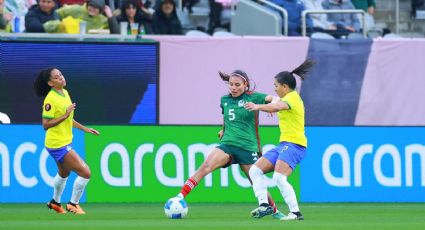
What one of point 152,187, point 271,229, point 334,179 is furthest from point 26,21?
point 271,229

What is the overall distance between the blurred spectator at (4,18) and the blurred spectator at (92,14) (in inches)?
34.4

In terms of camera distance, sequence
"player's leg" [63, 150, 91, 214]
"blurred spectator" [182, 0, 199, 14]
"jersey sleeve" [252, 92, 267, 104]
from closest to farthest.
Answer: "jersey sleeve" [252, 92, 267, 104] < "player's leg" [63, 150, 91, 214] < "blurred spectator" [182, 0, 199, 14]

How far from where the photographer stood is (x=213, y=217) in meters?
16.5

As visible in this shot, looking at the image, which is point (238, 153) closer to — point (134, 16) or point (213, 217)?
point (213, 217)

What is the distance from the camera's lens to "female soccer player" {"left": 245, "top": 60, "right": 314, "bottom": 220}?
15.5 m

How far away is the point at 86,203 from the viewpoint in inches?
810

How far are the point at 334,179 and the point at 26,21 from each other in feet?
21.7

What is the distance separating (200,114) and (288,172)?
8491 mm

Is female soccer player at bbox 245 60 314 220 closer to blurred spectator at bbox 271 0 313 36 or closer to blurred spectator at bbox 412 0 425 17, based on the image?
blurred spectator at bbox 271 0 313 36

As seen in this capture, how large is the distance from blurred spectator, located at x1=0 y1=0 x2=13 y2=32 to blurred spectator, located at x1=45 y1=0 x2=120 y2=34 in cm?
87

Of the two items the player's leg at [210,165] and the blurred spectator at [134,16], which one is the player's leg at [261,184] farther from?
the blurred spectator at [134,16]

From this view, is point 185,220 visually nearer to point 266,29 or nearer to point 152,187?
point 152,187

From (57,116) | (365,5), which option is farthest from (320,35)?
(57,116)

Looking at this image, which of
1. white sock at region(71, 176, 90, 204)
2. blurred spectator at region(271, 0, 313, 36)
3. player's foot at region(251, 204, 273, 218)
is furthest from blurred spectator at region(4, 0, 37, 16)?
player's foot at region(251, 204, 273, 218)
